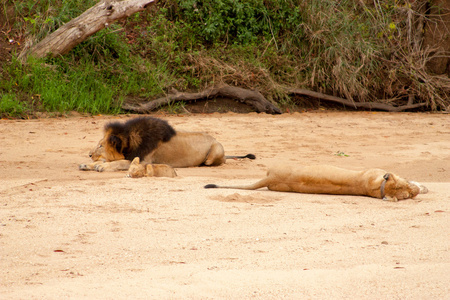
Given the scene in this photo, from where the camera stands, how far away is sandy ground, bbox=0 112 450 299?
8.87 feet

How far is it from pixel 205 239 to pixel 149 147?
11.7 feet

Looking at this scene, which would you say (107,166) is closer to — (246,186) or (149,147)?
(149,147)

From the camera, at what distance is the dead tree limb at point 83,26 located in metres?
11.7

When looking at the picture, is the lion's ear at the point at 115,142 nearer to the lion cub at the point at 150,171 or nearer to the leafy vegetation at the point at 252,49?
the lion cub at the point at 150,171

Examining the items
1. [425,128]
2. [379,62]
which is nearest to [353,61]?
[379,62]

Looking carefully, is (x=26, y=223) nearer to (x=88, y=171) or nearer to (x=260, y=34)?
→ (x=88, y=171)

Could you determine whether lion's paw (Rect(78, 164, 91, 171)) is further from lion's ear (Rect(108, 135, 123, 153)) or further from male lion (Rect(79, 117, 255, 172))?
lion's ear (Rect(108, 135, 123, 153))

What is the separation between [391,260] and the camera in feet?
10.5

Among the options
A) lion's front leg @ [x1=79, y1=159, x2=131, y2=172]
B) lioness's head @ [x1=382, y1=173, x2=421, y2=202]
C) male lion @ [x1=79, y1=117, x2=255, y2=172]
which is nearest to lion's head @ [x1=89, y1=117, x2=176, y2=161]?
male lion @ [x1=79, y1=117, x2=255, y2=172]

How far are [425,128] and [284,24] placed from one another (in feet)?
16.3

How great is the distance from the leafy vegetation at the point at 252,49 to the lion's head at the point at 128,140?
5.10m

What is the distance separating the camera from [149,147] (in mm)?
7062

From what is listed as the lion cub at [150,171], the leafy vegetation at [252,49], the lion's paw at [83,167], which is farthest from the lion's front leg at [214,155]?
the leafy vegetation at [252,49]

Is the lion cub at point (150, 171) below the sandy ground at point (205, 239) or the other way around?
below
